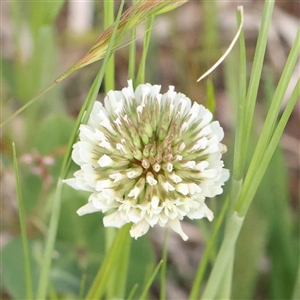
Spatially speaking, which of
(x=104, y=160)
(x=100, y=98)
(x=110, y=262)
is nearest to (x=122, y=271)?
(x=110, y=262)

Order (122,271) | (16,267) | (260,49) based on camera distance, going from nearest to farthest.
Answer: (260,49), (122,271), (16,267)

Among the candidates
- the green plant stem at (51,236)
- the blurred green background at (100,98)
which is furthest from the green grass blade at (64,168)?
the blurred green background at (100,98)

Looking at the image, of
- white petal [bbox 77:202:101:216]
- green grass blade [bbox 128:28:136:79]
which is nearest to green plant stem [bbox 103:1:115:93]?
green grass blade [bbox 128:28:136:79]

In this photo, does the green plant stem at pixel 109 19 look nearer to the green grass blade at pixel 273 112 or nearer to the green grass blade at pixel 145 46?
the green grass blade at pixel 145 46

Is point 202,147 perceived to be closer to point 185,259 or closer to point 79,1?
point 185,259

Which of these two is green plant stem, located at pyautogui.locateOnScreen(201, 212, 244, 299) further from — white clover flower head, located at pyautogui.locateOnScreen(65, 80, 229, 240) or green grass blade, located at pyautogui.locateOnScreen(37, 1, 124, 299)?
green grass blade, located at pyautogui.locateOnScreen(37, 1, 124, 299)

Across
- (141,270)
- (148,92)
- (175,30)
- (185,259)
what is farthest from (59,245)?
(175,30)

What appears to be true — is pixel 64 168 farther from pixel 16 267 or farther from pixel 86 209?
pixel 16 267

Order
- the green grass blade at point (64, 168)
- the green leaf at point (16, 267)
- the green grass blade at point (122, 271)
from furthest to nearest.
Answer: the green leaf at point (16, 267) < the green grass blade at point (122, 271) < the green grass blade at point (64, 168)
